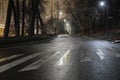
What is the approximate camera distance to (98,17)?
3556 inches

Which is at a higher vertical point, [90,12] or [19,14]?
[90,12]

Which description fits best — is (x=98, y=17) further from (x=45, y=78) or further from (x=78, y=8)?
(x=45, y=78)

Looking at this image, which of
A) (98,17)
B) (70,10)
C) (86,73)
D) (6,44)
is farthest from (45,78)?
(70,10)

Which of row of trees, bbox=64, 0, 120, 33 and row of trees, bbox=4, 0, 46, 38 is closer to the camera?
Result: row of trees, bbox=4, 0, 46, 38

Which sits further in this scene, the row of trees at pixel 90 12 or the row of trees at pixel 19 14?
the row of trees at pixel 90 12

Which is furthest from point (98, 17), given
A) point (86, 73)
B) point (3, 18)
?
point (86, 73)

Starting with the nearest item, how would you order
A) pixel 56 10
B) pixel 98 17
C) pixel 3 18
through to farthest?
1. pixel 3 18
2. pixel 98 17
3. pixel 56 10

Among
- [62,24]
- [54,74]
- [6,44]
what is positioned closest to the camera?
[54,74]

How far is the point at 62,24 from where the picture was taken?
14150cm

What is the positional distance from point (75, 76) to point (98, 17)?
8169 centimetres

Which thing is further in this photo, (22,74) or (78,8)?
(78,8)

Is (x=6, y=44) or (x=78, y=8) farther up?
(x=78, y=8)

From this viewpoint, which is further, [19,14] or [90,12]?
[90,12]

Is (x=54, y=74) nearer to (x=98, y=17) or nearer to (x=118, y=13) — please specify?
(x=118, y=13)
